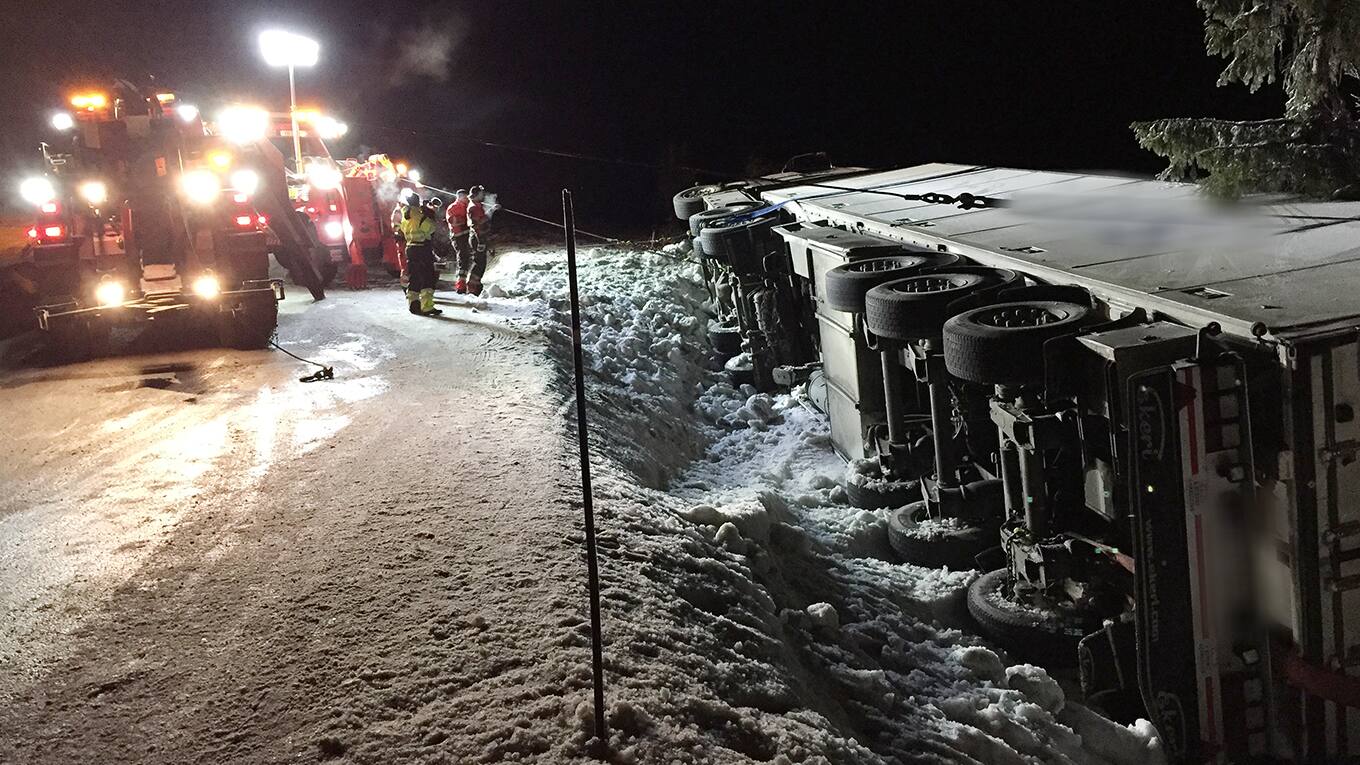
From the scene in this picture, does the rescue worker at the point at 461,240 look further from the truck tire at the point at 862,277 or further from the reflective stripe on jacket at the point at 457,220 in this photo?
the truck tire at the point at 862,277

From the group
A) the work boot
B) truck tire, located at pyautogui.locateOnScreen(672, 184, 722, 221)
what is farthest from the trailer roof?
the work boot

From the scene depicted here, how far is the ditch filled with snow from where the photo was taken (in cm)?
395

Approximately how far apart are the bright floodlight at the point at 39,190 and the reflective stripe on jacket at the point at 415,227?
12.9 ft

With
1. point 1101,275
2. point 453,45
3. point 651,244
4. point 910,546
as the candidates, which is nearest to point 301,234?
point 651,244

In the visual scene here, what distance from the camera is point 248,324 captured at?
1173 centimetres

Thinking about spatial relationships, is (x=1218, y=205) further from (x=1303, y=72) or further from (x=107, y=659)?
(x=107, y=659)

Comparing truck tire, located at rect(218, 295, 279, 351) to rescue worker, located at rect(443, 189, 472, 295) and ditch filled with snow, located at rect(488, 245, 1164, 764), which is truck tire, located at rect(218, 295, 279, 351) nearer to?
rescue worker, located at rect(443, 189, 472, 295)

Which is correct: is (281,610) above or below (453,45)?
below

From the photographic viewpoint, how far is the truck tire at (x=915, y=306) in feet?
21.2

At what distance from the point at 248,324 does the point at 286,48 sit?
8.86 metres

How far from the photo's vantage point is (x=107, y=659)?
458 cm

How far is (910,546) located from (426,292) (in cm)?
799

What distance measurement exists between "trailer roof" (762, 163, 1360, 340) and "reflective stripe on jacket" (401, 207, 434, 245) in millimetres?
4978

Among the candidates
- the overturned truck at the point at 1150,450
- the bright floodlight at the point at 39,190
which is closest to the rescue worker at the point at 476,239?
the bright floodlight at the point at 39,190
